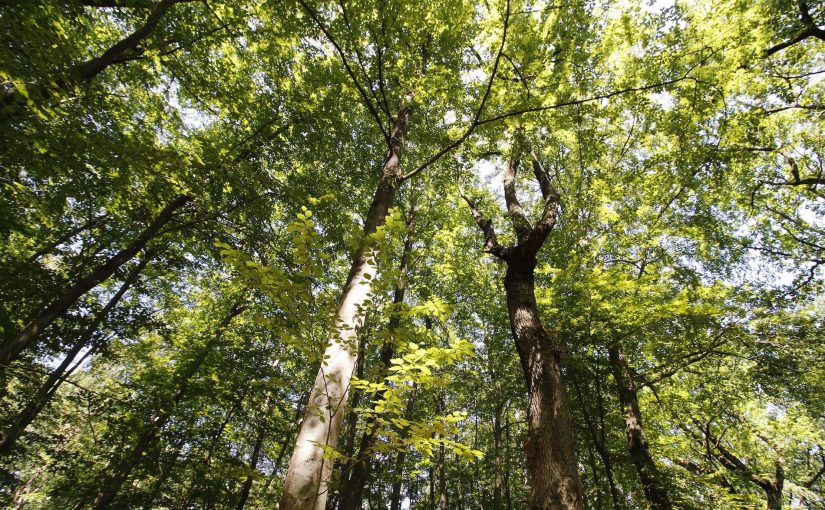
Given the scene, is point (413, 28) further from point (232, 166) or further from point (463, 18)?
point (232, 166)

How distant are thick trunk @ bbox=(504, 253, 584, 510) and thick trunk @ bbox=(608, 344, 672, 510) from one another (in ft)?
7.42

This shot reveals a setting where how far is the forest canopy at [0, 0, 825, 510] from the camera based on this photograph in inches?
129

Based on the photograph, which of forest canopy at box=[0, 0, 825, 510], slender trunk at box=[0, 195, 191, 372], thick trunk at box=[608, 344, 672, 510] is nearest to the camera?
forest canopy at box=[0, 0, 825, 510]

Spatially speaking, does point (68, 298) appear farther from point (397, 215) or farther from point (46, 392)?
point (397, 215)

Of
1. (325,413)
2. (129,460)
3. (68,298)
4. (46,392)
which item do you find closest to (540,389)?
(325,413)

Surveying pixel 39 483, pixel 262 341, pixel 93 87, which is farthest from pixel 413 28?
pixel 39 483

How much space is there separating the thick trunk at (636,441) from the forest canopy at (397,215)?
0.16 ft

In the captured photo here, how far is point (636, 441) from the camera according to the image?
6.58 m

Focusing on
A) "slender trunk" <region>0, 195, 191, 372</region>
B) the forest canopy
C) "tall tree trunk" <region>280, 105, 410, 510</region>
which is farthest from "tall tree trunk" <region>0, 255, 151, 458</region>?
"tall tree trunk" <region>280, 105, 410, 510</region>

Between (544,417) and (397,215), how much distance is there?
2.88 meters

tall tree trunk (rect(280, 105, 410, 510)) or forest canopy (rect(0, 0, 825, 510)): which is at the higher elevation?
forest canopy (rect(0, 0, 825, 510))

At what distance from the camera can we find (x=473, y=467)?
1406 centimetres

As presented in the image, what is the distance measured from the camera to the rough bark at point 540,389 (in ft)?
10.9

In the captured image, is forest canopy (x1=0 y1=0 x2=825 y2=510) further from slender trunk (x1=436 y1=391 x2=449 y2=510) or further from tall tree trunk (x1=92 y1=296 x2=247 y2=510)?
slender trunk (x1=436 y1=391 x2=449 y2=510)
